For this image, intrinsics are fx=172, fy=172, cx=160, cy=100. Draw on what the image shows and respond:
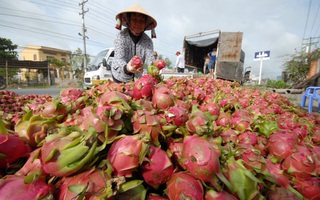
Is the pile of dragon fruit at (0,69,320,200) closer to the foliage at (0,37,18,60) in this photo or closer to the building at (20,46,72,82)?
the foliage at (0,37,18,60)

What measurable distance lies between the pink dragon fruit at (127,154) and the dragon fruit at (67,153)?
74 mm

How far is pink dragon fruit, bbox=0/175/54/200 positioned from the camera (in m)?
0.51

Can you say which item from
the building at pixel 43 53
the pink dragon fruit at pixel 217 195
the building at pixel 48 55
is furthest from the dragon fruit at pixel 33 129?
the building at pixel 43 53

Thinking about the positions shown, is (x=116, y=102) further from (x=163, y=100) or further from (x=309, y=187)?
(x=309, y=187)

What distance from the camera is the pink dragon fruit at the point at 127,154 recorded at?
61cm

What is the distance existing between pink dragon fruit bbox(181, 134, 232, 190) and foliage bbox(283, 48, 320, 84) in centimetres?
2215

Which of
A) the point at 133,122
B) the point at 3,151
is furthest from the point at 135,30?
the point at 3,151

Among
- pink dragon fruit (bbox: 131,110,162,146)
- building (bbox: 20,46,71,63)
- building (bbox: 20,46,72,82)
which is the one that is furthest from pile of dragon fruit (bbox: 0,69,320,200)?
Answer: building (bbox: 20,46,71,63)

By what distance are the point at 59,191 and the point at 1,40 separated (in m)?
46.8

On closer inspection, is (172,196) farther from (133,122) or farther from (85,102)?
(85,102)

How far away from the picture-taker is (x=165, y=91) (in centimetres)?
113

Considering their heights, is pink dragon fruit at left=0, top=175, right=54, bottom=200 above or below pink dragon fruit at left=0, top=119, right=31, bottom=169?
below

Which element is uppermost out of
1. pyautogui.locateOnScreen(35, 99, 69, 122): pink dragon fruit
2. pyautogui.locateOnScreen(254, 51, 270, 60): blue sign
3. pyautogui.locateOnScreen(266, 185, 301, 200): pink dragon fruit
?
pyautogui.locateOnScreen(254, 51, 270, 60): blue sign

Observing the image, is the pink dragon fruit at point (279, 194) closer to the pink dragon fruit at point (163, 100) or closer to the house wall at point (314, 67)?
the pink dragon fruit at point (163, 100)
